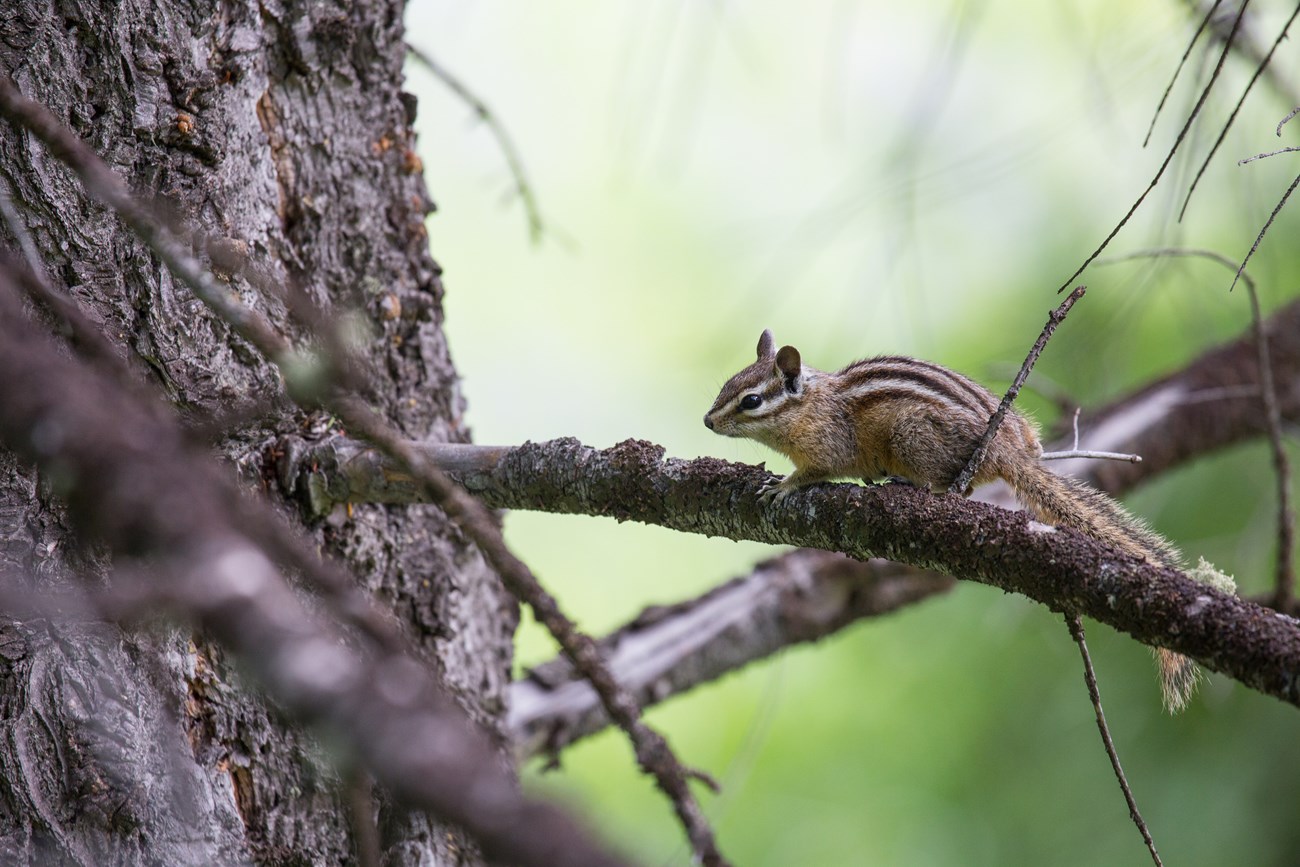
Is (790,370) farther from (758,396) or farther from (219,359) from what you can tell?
(219,359)

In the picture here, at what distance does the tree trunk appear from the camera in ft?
5.13

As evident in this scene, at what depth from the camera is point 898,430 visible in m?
2.17

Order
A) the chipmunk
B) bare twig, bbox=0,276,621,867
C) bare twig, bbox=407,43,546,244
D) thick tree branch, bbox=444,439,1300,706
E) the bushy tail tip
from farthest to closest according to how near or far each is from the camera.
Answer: bare twig, bbox=407,43,546,244 → the chipmunk → the bushy tail tip → thick tree branch, bbox=444,439,1300,706 → bare twig, bbox=0,276,621,867

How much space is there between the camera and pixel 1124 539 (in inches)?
67.4

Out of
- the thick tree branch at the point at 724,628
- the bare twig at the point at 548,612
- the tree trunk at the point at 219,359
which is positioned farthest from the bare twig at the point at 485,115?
the bare twig at the point at 548,612

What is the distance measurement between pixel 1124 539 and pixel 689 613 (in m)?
1.29

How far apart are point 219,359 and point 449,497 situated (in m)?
1.09

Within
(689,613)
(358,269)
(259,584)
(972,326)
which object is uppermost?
(972,326)

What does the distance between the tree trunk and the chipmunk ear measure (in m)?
0.75

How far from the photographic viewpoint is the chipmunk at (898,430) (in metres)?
1.88

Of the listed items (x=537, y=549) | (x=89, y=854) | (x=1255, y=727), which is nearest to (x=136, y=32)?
(x=89, y=854)

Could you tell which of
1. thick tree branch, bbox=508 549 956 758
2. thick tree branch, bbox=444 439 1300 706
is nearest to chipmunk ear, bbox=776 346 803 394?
thick tree branch, bbox=508 549 956 758

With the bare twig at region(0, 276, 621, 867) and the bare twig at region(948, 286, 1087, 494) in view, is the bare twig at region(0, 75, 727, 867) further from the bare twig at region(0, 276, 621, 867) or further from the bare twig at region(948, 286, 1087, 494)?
the bare twig at region(948, 286, 1087, 494)

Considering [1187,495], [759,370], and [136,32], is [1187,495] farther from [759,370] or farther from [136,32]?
[136,32]
